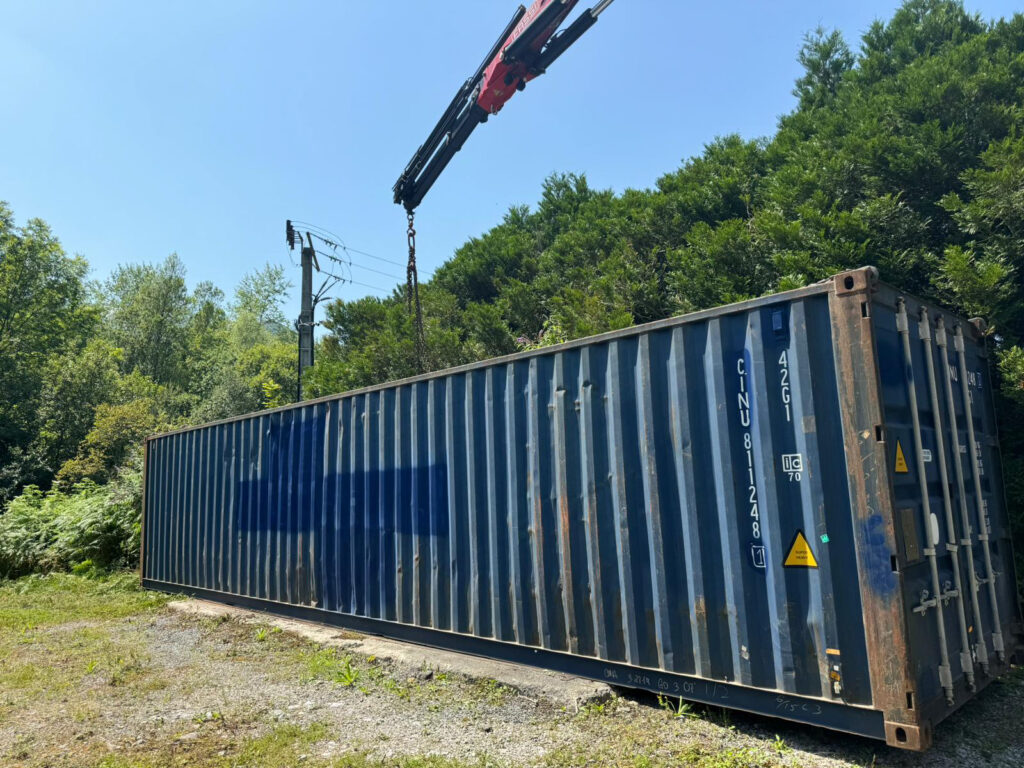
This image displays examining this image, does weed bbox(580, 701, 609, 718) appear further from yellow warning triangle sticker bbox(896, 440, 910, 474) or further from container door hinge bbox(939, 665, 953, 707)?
yellow warning triangle sticker bbox(896, 440, 910, 474)

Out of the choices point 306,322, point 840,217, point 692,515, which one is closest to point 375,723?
point 692,515

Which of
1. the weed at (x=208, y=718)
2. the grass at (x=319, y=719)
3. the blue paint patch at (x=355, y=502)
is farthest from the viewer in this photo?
the blue paint patch at (x=355, y=502)

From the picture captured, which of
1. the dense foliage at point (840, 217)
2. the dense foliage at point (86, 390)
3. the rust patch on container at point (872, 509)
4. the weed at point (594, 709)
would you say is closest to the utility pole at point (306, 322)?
the dense foliage at point (840, 217)

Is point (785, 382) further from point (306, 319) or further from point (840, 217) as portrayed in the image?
point (306, 319)

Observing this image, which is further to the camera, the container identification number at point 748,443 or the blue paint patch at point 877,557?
the container identification number at point 748,443

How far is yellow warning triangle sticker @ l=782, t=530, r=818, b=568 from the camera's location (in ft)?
12.8

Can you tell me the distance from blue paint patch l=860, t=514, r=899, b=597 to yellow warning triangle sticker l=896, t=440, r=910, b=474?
1.22 feet

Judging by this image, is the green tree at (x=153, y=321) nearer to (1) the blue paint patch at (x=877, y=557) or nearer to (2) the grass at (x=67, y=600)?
(2) the grass at (x=67, y=600)

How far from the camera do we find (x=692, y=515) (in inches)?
176

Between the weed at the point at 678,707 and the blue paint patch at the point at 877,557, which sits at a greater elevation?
the blue paint patch at the point at 877,557

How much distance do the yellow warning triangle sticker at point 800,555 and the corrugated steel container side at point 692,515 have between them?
0.5 inches

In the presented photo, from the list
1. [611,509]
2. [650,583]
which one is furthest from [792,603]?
[611,509]

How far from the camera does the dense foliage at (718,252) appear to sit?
10.0 m

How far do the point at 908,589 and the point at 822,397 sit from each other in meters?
1.16
